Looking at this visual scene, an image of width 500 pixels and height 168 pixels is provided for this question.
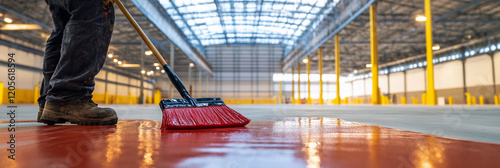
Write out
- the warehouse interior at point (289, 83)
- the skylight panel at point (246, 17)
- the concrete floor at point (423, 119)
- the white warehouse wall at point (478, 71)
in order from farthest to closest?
the white warehouse wall at point (478, 71) < the skylight panel at point (246, 17) < the concrete floor at point (423, 119) < the warehouse interior at point (289, 83)

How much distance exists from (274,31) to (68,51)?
2556cm

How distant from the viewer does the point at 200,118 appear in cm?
154

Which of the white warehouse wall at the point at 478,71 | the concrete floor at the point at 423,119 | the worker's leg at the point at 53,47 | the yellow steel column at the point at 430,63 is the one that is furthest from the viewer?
the white warehouse wall at the point at 478,71

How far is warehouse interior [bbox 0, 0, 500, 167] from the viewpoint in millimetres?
719

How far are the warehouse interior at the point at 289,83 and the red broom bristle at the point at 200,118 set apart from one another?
114 millimetres

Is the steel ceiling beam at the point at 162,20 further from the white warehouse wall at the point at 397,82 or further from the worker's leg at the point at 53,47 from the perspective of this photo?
the white warehouse wall at the point at 397,82

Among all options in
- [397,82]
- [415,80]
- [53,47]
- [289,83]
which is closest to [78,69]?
[53,47]

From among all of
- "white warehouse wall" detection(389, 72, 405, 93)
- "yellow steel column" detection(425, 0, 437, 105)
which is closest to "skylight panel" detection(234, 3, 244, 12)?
→ "yellow steel column" detection(425, 0, 437, 105)

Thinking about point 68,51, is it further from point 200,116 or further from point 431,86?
point 431,86

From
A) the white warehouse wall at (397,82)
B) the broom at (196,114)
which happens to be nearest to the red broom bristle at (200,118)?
the broom at (196,114)

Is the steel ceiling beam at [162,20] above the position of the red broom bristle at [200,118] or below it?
above

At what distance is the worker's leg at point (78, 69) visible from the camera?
5.34 ft

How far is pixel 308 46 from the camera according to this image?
20.8 meters

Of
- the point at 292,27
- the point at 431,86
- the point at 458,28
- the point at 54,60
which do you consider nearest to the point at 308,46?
the point at 292,27
